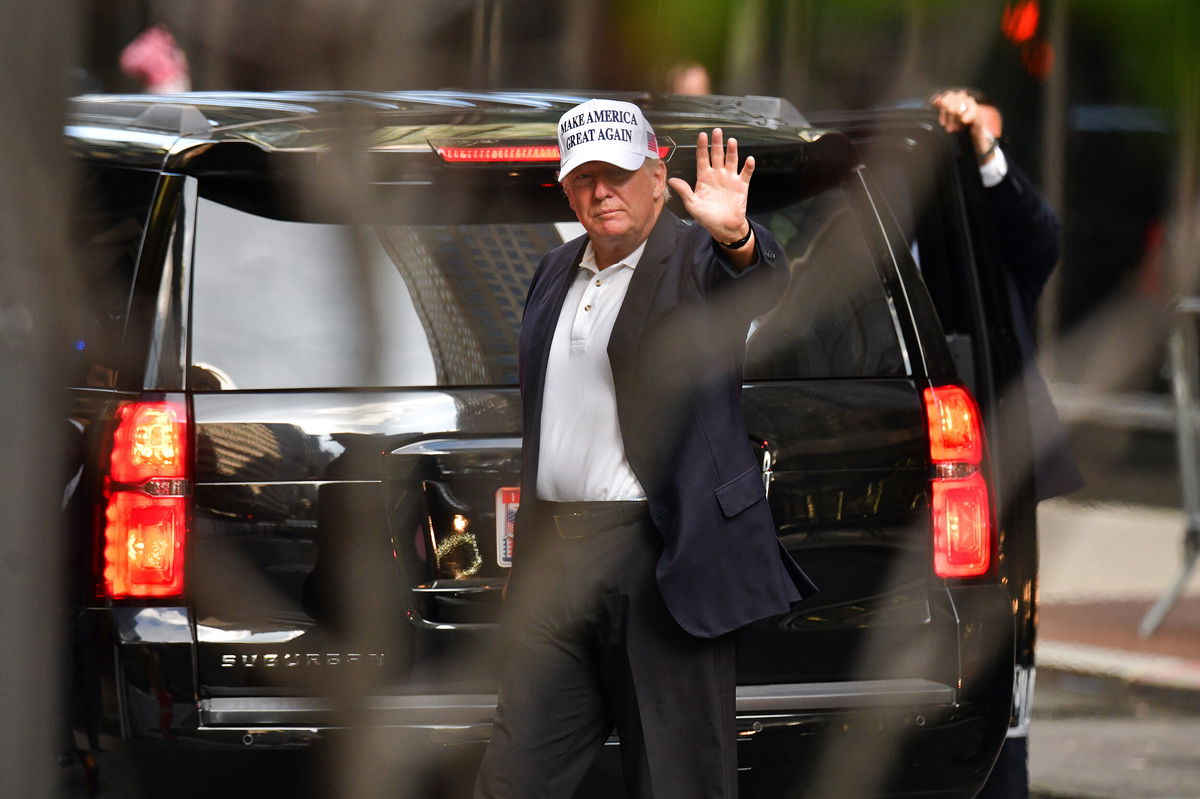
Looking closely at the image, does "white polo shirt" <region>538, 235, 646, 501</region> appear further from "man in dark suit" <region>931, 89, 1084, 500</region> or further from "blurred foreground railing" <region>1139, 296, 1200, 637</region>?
"blurred foreground railing" <region>1139, 296, 1200, 637</region>

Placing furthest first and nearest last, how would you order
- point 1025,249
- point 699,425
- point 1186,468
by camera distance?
point 1186,468
point 1025,249
point 699,425

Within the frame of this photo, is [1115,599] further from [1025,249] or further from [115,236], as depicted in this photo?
[115,236]

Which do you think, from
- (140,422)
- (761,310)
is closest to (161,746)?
(140,422)

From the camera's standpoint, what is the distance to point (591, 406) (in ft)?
10.6

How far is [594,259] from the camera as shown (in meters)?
3.40

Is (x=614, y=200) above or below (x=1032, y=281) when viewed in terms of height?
above

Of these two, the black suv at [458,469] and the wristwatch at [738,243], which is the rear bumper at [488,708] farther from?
the wristwatch at [738,243]

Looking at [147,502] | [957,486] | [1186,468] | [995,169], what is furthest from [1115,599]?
[147,502]

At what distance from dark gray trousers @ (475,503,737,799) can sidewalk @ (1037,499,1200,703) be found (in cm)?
307

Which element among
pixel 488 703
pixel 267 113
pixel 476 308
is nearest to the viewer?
pixel 267 113

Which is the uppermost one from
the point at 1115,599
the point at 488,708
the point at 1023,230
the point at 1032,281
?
the point at 1023,230

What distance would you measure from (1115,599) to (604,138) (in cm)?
707

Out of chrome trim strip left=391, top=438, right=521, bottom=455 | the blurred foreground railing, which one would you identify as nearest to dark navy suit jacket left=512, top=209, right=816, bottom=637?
chrome trim strip left=391, top=438, right=521, bottom=455

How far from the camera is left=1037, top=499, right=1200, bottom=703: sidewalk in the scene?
25.3 ft
